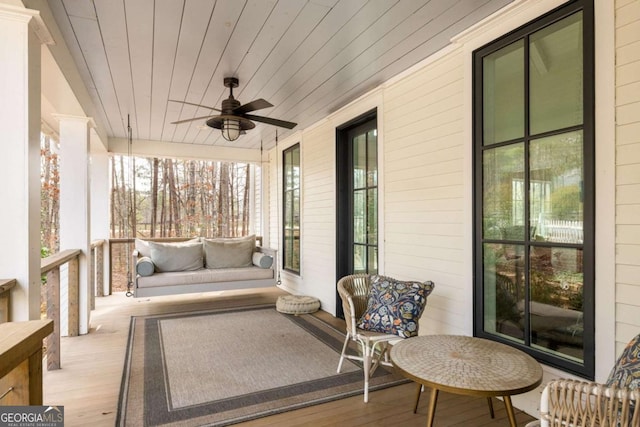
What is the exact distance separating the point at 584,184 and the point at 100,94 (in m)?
4.08

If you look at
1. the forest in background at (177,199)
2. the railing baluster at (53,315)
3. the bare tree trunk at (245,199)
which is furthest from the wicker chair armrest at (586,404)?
the bare tree trunk at (245,199)

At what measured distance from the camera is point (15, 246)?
1746 millimetres

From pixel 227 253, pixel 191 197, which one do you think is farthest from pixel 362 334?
pixel 191 197

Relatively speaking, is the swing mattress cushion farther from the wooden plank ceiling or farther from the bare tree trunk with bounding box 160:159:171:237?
the bare tree trunk with bounding box 160:159:171:237

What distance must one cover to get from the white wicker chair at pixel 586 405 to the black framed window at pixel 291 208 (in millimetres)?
4501

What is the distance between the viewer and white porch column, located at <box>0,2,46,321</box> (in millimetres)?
1727

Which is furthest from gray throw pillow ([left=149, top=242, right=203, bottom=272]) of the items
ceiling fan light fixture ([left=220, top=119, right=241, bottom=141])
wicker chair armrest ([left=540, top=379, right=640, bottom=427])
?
wicker chair armrest ([left=540, top=379, right=640, bottom=427])

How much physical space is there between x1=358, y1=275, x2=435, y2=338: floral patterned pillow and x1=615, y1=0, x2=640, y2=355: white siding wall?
3.46 ft

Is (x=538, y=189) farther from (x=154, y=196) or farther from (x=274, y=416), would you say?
(x=154, y=196)

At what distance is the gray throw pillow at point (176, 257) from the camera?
484cm

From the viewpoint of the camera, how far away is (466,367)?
66.2 inches

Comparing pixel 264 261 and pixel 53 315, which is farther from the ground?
pixel 264 261

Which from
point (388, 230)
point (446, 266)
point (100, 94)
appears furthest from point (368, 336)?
point (100, 94)

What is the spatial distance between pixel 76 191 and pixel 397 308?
10.6 feet
